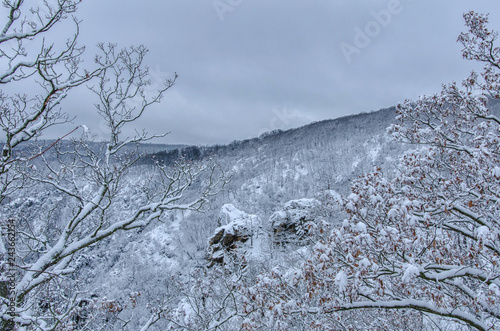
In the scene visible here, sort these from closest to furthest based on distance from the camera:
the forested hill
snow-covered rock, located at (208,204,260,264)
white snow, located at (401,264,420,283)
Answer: white snow, located at (401,264,420,283) → snow-covered rock, located at (208,204,260,264) → the forested hill

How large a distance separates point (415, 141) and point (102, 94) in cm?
891

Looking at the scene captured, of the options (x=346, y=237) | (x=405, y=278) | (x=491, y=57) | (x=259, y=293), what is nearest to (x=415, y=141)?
(x=491, y=57)

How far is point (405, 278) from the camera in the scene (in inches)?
155

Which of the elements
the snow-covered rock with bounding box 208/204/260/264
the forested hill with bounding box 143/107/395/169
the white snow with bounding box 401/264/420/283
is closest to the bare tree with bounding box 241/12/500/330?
the white snow with bounding box 401/264/420/283

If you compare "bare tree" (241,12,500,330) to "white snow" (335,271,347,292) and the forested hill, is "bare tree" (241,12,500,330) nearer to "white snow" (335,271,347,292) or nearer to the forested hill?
"white snow" (335,271,347,292)

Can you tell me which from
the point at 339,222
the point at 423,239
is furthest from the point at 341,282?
the point at 339,222

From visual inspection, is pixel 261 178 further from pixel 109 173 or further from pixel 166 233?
pixel 109 173

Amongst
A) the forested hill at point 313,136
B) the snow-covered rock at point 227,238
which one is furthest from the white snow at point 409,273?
the forested hill at point 313,136

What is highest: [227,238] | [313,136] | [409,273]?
[313,136]

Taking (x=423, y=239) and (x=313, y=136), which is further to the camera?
(x=313, y=136)

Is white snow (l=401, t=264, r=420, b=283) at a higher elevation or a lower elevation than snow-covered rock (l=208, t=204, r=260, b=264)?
higher

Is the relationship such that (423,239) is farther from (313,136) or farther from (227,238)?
(313,136)

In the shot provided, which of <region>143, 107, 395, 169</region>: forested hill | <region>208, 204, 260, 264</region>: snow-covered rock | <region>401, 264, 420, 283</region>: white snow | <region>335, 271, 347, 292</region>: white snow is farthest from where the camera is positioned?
<region>143, 107, 395, 169</region>: forested hill

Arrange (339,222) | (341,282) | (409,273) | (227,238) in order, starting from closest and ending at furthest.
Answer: (409,273) < (341,282) < (339,222) < (227,238)
